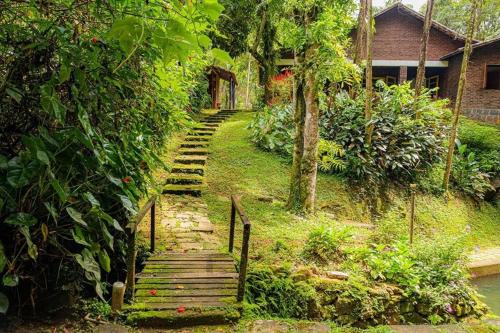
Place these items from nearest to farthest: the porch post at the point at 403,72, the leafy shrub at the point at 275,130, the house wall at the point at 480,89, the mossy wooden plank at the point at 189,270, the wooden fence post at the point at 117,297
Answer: the wooden fence post at the point at 117,297 → the mossy wooden plank at the point at 189,270 → the leafy shrub at the point at 275,130 → the house wall at the point at 480,89 → the porch post at the point at 403,72

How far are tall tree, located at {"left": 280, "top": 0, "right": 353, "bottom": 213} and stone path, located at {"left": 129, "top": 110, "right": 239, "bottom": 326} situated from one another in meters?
1.97

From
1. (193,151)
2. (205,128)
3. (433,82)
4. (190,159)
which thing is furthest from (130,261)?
(433,82)

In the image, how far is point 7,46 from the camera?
95.3 inches

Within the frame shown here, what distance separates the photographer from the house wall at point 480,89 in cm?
1622

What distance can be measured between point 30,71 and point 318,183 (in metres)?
7.22

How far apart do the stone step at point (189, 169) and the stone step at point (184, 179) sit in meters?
0.33

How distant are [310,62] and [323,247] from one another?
3.18 metres

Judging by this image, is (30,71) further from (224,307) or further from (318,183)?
(318,183)

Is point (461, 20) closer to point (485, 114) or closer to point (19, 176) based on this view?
point (485, 114)

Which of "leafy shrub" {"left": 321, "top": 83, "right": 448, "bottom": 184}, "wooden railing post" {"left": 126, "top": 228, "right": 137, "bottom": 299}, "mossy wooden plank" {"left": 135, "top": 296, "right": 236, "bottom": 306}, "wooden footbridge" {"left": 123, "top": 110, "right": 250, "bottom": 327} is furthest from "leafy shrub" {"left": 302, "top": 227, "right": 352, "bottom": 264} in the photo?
"leafy shrub" {"left": 321, "top": 83, "right": 448, "bottom": 184}

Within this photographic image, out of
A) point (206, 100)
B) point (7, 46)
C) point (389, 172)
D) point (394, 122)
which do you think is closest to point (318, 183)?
point (389, 172)

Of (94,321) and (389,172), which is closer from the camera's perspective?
(94,321)

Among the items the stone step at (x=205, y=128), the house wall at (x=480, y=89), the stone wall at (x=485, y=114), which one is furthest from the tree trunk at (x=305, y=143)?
the house wall at (x=480, y=89)

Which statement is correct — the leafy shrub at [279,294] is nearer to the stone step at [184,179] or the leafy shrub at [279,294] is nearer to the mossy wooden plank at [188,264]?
the mossy wooden plank at [188,264]
